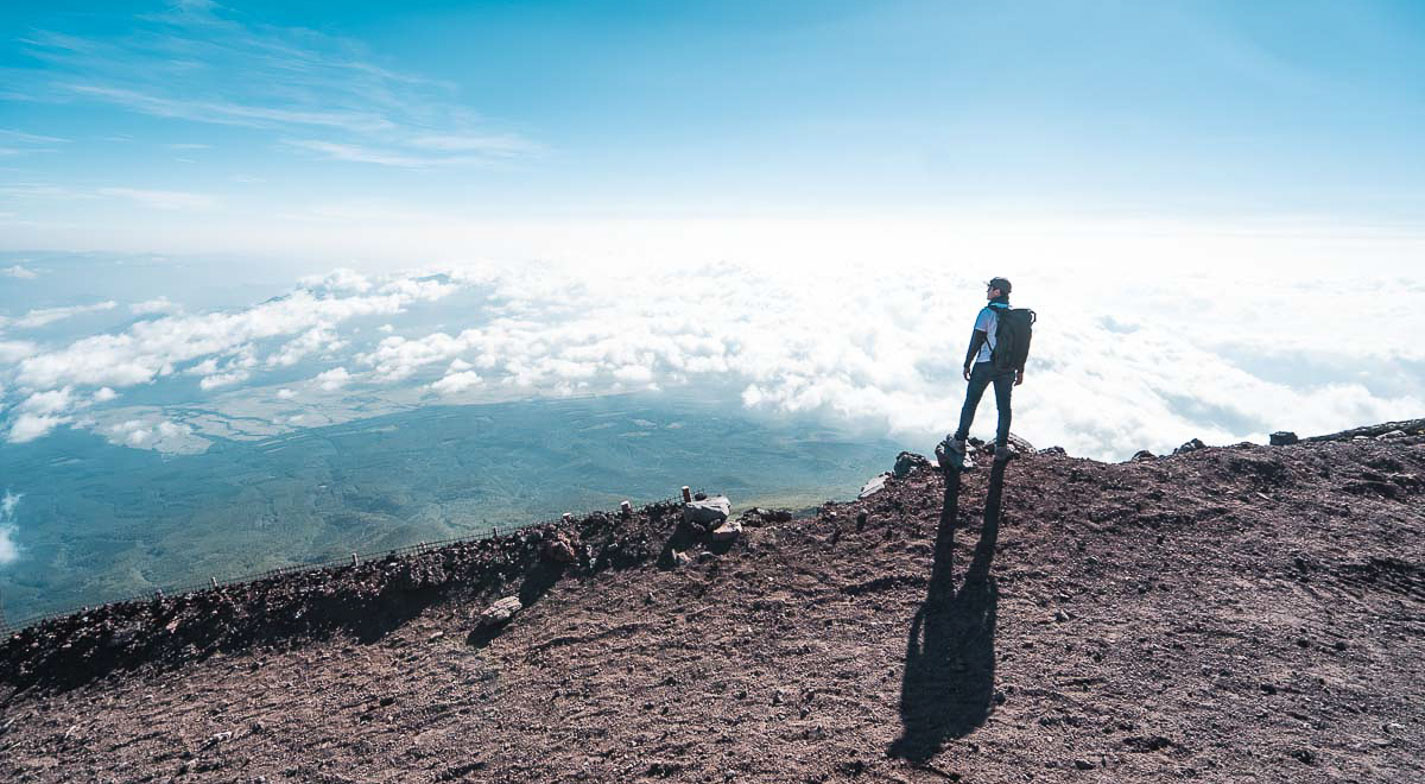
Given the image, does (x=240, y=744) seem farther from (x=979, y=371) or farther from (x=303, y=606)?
(x=979, y=371)

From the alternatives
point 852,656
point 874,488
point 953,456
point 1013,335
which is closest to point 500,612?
point 852,656

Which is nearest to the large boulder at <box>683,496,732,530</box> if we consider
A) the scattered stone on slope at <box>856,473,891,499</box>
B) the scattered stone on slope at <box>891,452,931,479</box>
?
the scattered stone on slope at <box>856,473,891,499</box>

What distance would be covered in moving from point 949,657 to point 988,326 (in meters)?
5.18

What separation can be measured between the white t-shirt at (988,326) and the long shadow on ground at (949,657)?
275 centimetres

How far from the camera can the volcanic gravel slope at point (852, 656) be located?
16.0ft

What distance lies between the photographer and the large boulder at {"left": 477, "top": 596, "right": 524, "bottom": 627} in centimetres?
750

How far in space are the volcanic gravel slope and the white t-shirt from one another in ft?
6.83

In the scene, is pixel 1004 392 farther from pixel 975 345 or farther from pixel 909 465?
pixel 909 465

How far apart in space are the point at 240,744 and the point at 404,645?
5.74 ft

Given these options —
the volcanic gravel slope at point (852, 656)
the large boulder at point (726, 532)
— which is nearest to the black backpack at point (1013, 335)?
the volcanic gravel slope at point (852, 656)

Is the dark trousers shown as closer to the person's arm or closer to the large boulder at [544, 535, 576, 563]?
the person's arm

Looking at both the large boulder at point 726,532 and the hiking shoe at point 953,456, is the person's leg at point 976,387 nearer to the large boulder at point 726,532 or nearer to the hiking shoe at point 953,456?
the hiking shoe at point 953,456

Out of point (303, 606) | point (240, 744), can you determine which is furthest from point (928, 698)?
point (303, 606)

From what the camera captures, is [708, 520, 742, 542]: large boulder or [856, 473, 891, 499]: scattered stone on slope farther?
[856, 473, 891, 499]: scattered stone on slope
